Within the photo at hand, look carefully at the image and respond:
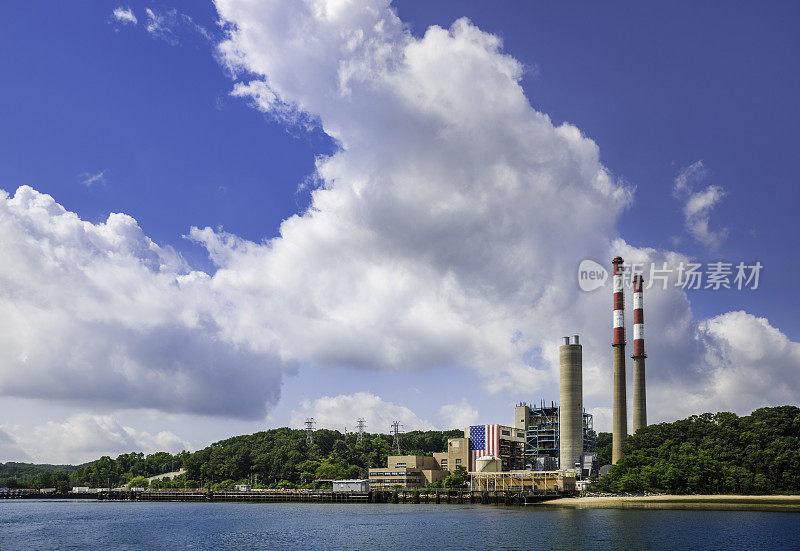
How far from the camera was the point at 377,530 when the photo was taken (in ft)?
306

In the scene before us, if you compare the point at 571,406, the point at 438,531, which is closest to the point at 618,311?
the point at 571,406

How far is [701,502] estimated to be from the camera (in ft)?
391

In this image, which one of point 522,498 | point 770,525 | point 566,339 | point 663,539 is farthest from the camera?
point 566,339

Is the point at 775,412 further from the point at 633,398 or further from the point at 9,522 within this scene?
the point at 9,522

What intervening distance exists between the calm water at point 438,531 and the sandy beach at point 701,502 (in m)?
8.35

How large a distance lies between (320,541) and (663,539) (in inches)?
1500

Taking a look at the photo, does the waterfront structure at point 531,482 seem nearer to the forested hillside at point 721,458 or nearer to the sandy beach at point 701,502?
the forested hillside at point 721,458

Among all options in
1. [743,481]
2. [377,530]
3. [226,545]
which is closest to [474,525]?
[377,530]

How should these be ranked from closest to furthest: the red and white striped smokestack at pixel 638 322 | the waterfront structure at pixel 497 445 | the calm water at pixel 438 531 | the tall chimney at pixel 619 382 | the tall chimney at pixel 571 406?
1. the calm water at pixel 438 531
2. the tall chimney at pixel 619 382
3. the red and white striped smokestack at pixel 638 322
4. the tall chimney at pixel 571 406
5. the waterfront structure at pixel 497 445

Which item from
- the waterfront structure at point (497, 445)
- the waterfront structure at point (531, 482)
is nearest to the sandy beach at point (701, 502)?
the waterfront structure at point (531, 482)

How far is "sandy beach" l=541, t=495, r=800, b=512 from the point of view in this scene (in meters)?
112

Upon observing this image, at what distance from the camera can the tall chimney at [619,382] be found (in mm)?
160625

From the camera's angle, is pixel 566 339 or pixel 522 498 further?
pixel 566 339

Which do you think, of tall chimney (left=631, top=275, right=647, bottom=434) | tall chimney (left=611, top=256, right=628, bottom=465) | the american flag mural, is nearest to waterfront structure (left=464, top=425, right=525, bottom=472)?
the american flag mural
